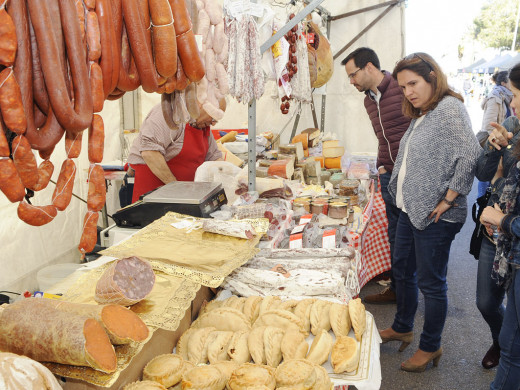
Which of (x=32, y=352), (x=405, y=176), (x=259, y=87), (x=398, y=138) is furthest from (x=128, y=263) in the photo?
(x=398, y=138)

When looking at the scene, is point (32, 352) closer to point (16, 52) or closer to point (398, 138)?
point (16, 52)

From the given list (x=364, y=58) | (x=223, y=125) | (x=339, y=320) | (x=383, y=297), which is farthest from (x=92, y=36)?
(x=223, y=125)

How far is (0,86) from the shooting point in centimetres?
95

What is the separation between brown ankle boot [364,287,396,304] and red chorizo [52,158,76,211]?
147 inches

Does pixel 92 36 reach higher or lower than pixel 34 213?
higher

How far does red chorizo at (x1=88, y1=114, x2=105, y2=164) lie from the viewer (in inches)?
49.6

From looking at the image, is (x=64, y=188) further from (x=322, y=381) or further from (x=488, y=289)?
(x=488, y=289)

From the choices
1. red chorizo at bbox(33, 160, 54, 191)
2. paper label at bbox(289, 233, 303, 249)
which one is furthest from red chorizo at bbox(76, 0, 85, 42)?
paper label at bbox(289, 233, 303, 249)

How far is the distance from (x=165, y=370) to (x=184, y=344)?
224 mm

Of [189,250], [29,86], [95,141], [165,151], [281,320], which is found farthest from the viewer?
[165,151]

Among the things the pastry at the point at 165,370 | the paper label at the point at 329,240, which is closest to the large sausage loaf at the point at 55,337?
the pastry at the point at 165,370

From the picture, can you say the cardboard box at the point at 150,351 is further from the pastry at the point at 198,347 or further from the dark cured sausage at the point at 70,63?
the dark cured sausage at the point at 70,63

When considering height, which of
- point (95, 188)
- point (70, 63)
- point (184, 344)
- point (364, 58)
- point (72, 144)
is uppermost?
point (364, 58)

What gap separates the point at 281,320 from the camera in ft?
5.65
